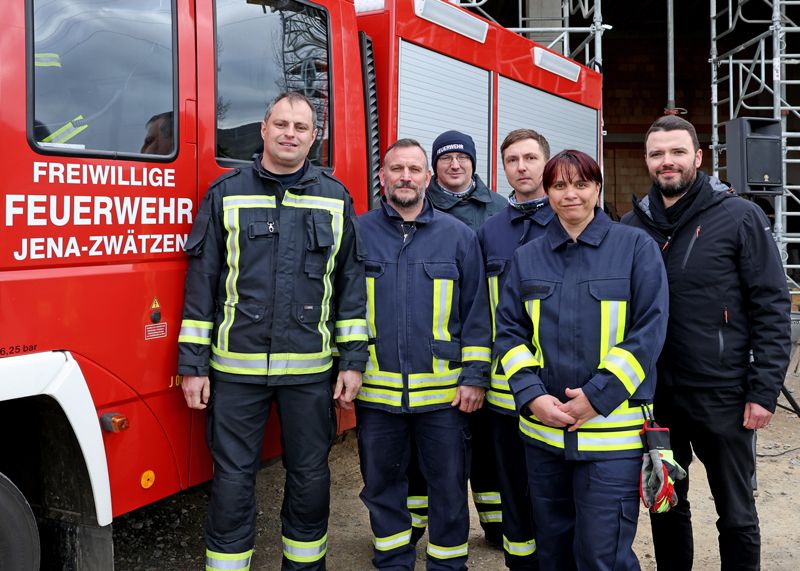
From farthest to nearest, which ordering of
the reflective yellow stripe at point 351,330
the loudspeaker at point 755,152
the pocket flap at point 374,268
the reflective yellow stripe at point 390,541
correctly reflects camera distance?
1. the loudspeaker at point 755,152
2. the reflective yellow stripe at point 390,541
3. the pocket flap at point 374,268
4. the reflective yellow stripe at point 351,330

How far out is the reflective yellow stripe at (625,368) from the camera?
7.78 feet

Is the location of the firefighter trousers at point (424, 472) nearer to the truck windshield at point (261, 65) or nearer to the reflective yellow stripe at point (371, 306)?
the reflective yellow stripe at point (371, 306)

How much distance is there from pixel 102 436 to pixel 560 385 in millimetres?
1447

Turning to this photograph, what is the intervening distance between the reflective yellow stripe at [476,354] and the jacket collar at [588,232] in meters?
0.54

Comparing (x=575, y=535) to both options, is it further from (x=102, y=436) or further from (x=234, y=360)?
(x=102, y=436)

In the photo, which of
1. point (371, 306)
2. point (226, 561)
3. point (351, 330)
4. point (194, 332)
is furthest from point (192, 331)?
point (226, 561)

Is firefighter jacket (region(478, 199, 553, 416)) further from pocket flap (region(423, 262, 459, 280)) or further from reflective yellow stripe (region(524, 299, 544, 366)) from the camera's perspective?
reflective yellow stripe (region(524, 299, 544, 366))

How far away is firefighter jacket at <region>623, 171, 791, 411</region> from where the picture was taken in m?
2.66

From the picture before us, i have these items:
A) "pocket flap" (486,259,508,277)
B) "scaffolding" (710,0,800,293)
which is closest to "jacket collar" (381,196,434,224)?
"pocket flap" (486,259,508,277)

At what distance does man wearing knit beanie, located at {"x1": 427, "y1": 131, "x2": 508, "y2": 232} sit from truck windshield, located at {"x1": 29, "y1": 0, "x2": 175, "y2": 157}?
1354mm

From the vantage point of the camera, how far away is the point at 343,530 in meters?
3.86

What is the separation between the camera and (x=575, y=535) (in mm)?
2492

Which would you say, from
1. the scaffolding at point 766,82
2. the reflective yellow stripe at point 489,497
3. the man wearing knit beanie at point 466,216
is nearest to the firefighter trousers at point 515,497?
the man wearing knit beanie at point 466,216

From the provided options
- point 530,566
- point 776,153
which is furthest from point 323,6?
point 776,153
